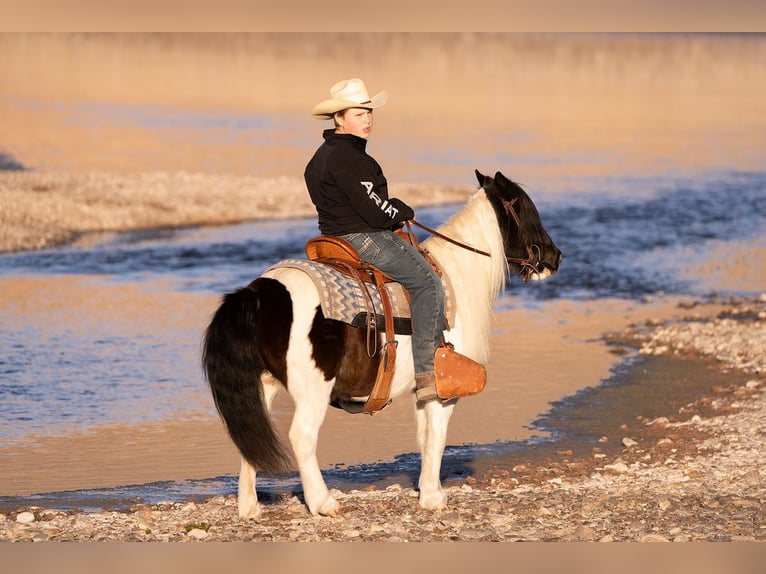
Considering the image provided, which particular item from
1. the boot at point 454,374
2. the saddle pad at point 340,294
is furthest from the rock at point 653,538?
the saddle pad at point 340,294

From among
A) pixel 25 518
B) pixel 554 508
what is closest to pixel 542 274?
pixel 554 508

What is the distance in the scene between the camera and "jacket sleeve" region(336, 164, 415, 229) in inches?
264

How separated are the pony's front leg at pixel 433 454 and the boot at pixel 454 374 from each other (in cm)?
20

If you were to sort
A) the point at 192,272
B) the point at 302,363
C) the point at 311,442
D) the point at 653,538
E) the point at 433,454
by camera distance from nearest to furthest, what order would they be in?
1. the point at 653,538
2. the point at 302,363
3. the point at 311,442
4. the point at 433,454
5. the point at 192,272

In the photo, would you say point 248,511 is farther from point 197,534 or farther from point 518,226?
point 518,226

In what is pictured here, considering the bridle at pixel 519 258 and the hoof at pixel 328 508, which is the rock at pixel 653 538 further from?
the bridle at pixel 519 258

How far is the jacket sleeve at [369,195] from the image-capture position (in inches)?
264

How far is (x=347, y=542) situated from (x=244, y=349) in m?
1.19

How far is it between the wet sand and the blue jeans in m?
8.14

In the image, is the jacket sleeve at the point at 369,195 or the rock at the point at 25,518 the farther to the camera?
the rock at the point at 25,518

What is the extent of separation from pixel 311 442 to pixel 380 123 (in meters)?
25.5

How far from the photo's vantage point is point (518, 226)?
7449mm

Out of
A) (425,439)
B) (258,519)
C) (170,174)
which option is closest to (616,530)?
(425,439)

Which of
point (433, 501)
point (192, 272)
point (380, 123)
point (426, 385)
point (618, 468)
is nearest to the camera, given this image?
point (426, 385)
